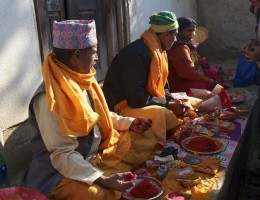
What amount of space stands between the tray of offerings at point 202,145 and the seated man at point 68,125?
1.25 m

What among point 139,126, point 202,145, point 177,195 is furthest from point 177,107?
point 177,195

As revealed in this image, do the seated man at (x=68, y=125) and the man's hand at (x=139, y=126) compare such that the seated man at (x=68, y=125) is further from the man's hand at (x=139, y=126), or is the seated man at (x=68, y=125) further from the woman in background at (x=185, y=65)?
the woman in background at (x=185, y=65)

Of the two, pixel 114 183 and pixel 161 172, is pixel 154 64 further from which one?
pixel 114 183

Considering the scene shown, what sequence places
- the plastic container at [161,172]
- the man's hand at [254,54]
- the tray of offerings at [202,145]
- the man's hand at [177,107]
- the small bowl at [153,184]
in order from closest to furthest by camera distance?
1. the small bowl at [153,184]
2. the plastic container at [161,172]
3. the tray of offerings at [202,145]
4. the man's hand at [177,107]
5. the man's hand at [254,54]

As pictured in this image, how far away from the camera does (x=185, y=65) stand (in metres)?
4.93

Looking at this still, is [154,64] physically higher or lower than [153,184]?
higher

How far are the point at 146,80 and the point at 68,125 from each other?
1734 millimetres

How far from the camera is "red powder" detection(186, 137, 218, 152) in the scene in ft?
11.9

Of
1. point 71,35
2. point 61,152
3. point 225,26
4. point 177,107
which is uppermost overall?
point 71,35

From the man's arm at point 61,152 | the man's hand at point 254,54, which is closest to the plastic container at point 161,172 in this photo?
the man's arm at point 61,152

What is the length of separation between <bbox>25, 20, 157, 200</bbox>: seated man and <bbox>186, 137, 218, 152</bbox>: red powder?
4.19ft

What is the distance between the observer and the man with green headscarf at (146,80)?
147 inches

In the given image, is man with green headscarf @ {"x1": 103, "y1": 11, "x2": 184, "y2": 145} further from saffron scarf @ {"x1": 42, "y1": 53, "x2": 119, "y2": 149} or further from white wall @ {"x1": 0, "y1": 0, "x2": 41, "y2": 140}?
saffron scarf @ {"x1": 42, "y1": 53, "x2": 119, "y2": 149}

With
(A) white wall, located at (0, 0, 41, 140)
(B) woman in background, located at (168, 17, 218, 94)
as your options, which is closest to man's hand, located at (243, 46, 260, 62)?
(B) woman in background, located at (168, 17, 218, 94)
